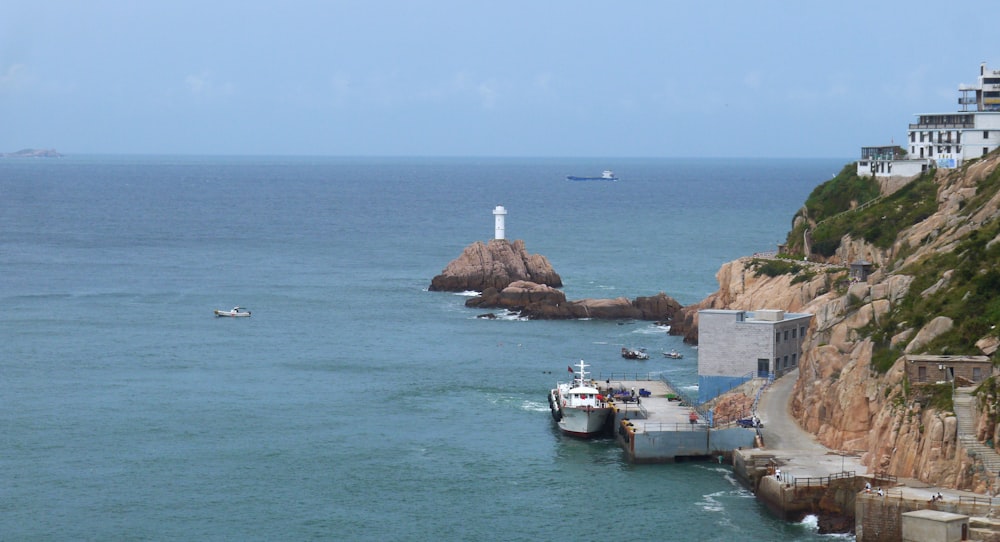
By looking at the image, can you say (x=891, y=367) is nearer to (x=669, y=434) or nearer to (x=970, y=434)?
(x=970, y=434)

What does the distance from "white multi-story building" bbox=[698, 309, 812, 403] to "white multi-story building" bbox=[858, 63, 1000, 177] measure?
3073 cm

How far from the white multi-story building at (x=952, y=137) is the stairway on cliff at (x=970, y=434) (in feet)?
155

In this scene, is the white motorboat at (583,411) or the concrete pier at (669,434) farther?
the white motorboat at (583,411)

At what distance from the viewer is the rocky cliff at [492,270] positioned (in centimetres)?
13288

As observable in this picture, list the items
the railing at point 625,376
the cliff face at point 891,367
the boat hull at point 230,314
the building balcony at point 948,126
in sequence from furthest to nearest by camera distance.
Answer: the boat hull at point 230,314 → the building balcony at point 948,126 → the railing at point 625,376 → the cliff face at point 891,367

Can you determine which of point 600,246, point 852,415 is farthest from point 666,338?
point 600,246

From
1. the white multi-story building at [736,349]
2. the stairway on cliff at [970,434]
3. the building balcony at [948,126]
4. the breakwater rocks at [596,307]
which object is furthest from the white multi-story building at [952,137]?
the stairway on cliff at [970,434]

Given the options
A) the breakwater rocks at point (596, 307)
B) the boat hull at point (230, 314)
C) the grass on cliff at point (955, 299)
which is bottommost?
the boat hull at point (230, 314)

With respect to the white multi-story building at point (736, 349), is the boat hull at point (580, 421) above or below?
below

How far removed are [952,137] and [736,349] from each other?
115ft

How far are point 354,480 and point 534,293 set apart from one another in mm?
56120

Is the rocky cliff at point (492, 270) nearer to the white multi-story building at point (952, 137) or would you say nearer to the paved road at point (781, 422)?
the white multi-story building at point (952, 137)

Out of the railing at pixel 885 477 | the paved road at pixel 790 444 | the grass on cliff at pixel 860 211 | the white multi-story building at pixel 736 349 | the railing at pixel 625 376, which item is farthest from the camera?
the grass on cliff at pixel 860 211

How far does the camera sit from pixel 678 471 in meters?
69.2
